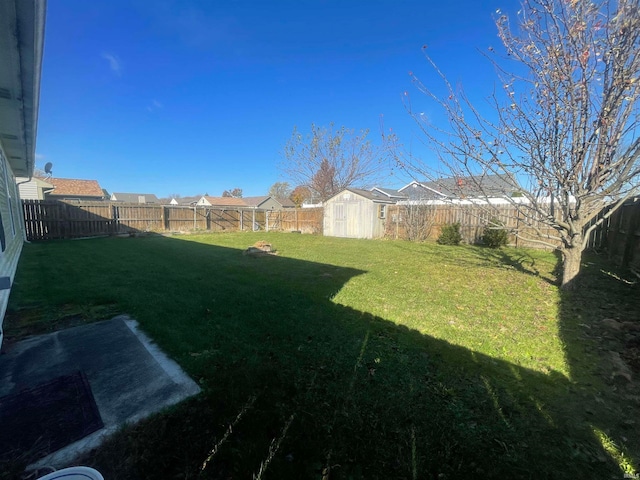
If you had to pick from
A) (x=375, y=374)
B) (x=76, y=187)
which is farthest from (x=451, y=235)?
(x=76, y=187)

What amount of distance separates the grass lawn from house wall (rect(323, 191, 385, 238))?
10942 millimetres

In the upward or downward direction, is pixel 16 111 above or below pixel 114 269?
above

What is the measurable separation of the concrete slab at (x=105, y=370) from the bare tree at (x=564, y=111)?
17.4 ft

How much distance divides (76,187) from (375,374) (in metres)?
37.4

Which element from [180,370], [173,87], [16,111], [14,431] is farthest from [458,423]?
[173,87]

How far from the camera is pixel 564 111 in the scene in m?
4.35

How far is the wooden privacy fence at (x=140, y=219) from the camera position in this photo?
13.8 meters

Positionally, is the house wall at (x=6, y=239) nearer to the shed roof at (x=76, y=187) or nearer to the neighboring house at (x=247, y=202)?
the shed roof at (x=76, y=187)

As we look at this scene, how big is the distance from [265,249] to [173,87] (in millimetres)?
10420

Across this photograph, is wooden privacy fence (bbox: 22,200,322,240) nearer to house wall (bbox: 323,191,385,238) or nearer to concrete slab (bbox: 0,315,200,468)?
house wall (bbox: 323,191,385,238)

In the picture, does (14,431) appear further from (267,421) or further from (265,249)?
(265,249)

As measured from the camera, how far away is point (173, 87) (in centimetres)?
1425

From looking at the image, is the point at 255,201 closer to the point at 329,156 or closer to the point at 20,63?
the point at 329,156

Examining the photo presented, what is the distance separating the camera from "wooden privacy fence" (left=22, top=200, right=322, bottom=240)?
1375 cm
